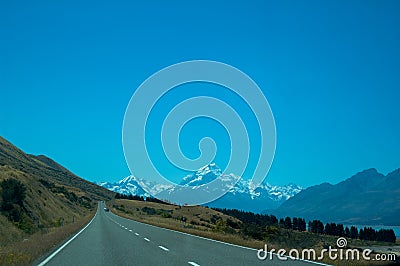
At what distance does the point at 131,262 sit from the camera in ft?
45.2

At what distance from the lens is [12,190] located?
154 ft

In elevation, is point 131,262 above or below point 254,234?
below

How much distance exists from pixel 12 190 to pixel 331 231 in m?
111

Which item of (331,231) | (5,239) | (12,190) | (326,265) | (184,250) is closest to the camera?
(326,265)

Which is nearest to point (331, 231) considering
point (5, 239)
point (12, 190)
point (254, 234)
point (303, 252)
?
point (254, 234)

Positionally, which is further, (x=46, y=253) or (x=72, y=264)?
(x=46, y=253)

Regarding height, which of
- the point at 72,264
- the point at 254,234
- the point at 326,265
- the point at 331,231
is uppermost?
the point at 331,231

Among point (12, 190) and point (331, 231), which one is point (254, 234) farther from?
point (331, 231)

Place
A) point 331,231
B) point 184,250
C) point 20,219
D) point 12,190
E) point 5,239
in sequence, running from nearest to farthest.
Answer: point 184,250
point 5,239
point 20,219
point 12,190
point 331,231

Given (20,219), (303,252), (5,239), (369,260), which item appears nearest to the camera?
(369,260)

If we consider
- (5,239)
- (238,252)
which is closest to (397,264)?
(238,252)

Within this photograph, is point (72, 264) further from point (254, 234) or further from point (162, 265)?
point (254, 234)

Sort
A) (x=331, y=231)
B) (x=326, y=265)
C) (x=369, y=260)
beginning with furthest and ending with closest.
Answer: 1. (x=331, y=231)
2. (x=369, y=260)
3. (x=326, y=265)

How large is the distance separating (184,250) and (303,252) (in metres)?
4.73
